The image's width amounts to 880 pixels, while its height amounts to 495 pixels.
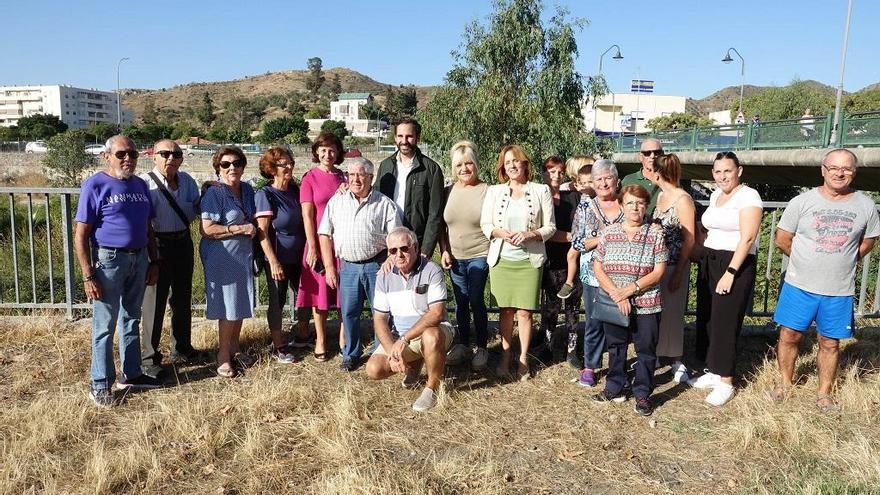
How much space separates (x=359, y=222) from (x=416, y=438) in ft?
5.10

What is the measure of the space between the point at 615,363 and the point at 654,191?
1276 mm

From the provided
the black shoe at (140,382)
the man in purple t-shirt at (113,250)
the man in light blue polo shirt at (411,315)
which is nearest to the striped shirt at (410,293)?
the man in light blue polo shirt at (411,315)

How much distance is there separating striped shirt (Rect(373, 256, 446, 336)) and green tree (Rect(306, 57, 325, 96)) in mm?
134846

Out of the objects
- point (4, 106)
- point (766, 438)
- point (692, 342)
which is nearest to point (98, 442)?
point (766, 438)

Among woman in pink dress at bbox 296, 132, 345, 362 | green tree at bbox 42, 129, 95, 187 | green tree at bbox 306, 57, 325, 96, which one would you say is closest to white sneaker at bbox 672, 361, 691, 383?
woman in pink dress at bbox 296, 132, 345, 362

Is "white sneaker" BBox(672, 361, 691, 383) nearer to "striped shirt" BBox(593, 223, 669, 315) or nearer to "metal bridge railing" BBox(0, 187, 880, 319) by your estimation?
"striped shirt" BBox(593, 223, 669, 315)

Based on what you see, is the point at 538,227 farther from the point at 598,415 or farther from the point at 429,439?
the point at 429,439

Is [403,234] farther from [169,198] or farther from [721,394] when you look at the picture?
[721,394]

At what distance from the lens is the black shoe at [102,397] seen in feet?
13.1

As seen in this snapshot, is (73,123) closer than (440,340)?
No

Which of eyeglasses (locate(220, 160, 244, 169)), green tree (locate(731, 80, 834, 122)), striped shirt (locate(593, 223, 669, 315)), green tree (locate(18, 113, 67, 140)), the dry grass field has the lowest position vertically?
the dry grass field

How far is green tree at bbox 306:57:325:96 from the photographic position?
134125mm

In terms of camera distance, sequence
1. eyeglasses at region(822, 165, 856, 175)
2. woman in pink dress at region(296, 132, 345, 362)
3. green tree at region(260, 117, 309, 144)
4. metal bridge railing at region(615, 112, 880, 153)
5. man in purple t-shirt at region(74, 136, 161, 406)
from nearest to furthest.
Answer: eyeglasses at region(822, 165, 856, 175), man in purple t-shirt at region(74, 136, 161, 406), woman in pink dress at region(296, 132, 345, 362), metal bridge railing at region(615, 112, 880, 153), green tree at region(260, 117, 309, 144)

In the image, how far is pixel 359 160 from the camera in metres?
4.24
